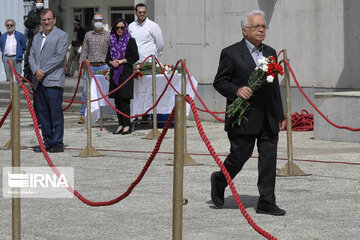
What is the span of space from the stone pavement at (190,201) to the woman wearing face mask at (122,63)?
1952mm

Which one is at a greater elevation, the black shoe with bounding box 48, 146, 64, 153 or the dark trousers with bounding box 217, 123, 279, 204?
the dark trousers with bounding box 217, 123, 279, 204

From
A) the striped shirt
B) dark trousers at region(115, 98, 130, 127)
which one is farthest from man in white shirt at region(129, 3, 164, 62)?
dark trousers at region(115, 98, 130, 127)

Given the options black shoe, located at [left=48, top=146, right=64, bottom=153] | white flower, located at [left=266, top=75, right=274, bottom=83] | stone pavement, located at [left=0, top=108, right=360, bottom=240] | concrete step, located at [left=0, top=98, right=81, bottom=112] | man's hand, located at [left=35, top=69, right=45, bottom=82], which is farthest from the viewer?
concrete step, located at [left=0, top=98, right=81, bottom=112]

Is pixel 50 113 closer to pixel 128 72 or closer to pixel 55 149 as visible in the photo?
pixel 55 149

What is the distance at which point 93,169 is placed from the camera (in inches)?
461

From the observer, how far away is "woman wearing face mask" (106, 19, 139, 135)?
1580 centimetres

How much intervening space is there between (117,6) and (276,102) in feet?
79.8

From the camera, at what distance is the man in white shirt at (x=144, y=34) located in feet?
55.3

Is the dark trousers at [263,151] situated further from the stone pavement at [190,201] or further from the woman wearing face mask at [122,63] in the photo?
the woman wearing face mask at [122,63]

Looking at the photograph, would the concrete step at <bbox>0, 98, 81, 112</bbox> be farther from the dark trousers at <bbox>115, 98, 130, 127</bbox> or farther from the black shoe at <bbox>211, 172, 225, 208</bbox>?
the black shoe at <bbox>211, 172, 225, 208</bbox>

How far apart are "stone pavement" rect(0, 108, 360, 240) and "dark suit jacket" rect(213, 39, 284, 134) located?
30.7 inches

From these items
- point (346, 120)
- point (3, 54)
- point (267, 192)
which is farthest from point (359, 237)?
point (3, 54)

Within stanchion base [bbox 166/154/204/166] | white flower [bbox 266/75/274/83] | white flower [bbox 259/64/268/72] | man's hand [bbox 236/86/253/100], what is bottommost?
stanchion base [bbox 166/154/204/166]

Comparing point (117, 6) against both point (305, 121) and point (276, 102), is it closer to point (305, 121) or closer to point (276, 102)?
point (305, 121)
